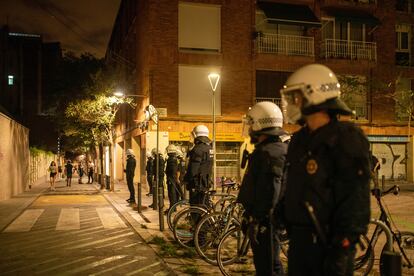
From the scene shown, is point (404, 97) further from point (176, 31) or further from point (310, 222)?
point (310, 222)

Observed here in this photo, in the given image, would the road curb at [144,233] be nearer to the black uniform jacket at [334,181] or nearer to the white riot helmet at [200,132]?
the white riot helmet at [200,132]

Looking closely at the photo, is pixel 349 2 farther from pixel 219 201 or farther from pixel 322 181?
pixel 322 181

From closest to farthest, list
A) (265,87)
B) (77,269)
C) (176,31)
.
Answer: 1. (77,269)
2. (176,31)
3. (265,87)

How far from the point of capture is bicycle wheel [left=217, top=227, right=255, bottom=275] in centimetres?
637

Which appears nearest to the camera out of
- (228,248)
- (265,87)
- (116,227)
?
(228,248)

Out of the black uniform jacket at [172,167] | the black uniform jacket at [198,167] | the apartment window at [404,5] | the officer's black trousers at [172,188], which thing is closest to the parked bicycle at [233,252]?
the black uniform jacket at [198,167]

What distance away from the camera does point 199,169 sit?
27.0 ft

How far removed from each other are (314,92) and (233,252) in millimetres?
3906

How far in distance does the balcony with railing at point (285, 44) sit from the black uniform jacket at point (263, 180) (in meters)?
21.6

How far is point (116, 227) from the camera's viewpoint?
38.0ft

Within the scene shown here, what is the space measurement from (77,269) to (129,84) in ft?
78.5

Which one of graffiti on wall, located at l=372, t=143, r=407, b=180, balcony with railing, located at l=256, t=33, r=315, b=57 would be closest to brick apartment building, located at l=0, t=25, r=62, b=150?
balcony with railing, located at l=256, t=33, r=315, b=57

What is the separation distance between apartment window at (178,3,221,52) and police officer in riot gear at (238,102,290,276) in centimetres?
2016

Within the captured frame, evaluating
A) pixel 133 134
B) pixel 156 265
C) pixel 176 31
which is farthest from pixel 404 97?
pixel 156 265
